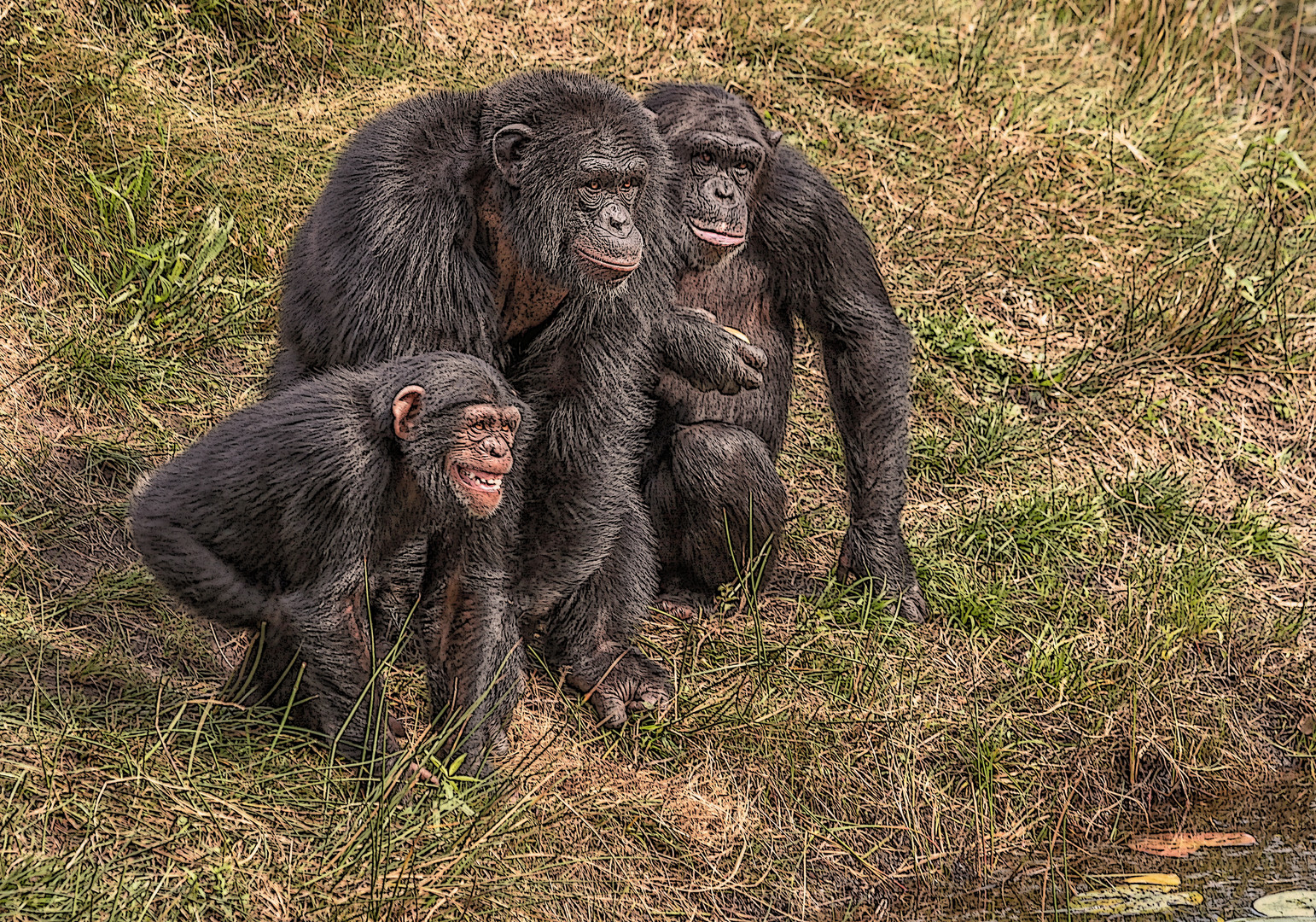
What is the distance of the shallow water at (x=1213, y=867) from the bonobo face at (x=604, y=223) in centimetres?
198

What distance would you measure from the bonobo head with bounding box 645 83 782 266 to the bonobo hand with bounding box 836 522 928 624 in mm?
1120

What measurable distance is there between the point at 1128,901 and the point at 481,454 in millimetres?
2248

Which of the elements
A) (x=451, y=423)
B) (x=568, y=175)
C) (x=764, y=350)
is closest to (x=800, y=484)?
(x=764, y=350)

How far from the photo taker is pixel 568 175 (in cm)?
411

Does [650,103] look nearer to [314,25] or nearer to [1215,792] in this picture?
[314,25]

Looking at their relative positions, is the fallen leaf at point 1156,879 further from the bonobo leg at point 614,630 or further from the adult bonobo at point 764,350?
the bonobo leg at point 614,630

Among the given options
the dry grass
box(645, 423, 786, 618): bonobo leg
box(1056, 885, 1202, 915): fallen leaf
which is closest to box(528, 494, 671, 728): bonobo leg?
the dry grass

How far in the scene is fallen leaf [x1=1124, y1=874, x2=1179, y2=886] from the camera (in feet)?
14.7

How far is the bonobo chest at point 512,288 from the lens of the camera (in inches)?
165

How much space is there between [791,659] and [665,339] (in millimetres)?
1080

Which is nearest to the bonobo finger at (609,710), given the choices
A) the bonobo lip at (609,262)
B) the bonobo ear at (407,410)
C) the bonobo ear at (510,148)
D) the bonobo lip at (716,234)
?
the bonobo ear at (407,410)

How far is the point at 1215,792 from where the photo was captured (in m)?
5.01

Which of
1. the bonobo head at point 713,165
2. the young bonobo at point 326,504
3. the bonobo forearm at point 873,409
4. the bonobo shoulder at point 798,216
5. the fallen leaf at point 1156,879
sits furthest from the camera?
the bonobo forearm at point 873,409

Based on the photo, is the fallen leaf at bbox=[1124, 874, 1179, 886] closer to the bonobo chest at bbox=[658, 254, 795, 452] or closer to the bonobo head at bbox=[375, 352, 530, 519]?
the bonobo chest at bbox=[658, 254, 795, 452]
